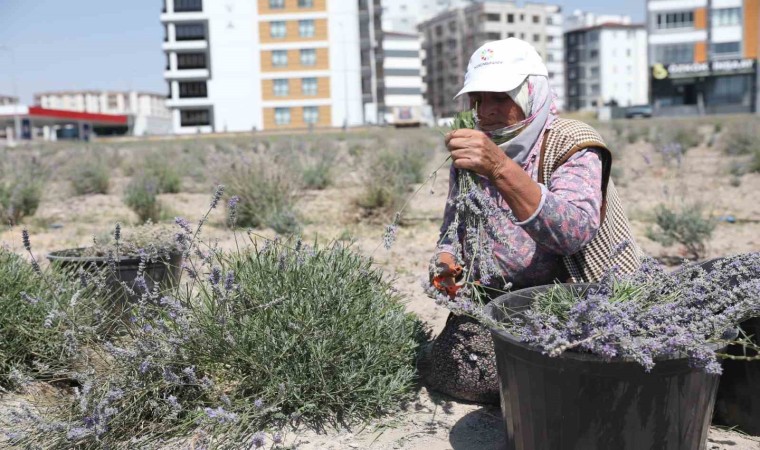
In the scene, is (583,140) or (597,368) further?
(583,140)

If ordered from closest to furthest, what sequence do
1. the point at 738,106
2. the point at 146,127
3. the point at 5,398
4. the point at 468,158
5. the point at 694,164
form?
the point at 468,158
the point at 5,398
the point at 694,164
the point at 738,106
the point at 146,127

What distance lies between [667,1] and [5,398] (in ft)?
206

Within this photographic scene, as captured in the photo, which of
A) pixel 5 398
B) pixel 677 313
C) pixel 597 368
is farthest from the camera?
pixel 5 398

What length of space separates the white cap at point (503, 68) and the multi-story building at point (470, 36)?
276 ft

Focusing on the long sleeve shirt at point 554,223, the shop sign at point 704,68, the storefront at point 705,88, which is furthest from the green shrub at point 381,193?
the shop sign at point 704,68

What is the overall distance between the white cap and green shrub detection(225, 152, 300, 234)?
485 cm

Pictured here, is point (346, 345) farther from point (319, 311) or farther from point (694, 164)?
point (694, 164)

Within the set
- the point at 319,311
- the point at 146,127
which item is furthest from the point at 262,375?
the point at 146,127

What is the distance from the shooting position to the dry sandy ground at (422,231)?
2650 millimetres

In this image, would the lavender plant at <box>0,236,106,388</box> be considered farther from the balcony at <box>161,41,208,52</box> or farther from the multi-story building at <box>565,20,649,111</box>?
the multi-story building at <box>565,20,649,111</box>

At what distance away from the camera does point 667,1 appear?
58.2 m

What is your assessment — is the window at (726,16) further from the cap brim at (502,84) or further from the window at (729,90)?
the cap brim at (502,84)

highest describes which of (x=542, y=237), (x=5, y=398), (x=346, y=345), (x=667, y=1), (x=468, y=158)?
(x=667, y=1)

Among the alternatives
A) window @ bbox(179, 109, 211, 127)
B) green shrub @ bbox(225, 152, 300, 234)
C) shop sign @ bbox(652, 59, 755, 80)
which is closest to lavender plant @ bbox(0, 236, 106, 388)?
green shrub @ bbox(225, 152, 300, 234)
